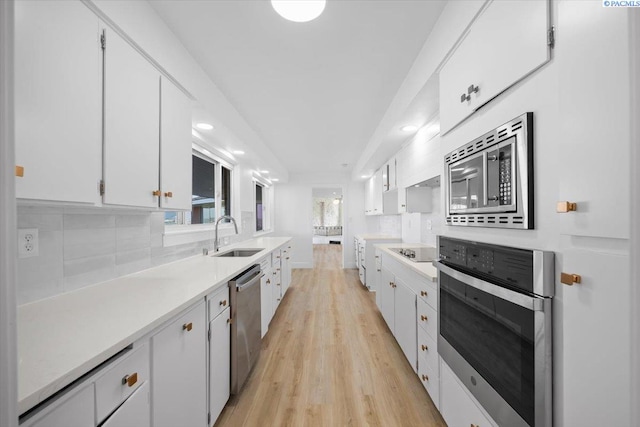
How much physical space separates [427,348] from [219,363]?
1344 millimetres

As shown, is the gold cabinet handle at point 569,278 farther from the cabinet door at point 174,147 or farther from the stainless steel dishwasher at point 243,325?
the cabinet door at point 174,147

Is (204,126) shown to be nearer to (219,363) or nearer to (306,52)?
(306,52)

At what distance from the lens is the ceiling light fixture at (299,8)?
4.26 ft

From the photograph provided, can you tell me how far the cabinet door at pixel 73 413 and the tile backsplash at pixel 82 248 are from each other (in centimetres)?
74

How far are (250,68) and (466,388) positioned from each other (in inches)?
98.6

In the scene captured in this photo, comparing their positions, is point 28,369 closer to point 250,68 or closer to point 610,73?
point 610,73

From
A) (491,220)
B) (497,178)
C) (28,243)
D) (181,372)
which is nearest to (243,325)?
(181,372)

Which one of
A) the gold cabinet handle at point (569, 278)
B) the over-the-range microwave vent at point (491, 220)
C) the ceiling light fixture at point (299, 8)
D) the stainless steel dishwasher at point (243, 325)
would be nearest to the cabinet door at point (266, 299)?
the stainless steel dishwasher at point (243, 325)

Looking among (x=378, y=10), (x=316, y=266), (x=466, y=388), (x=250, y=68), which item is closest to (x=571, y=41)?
(x=378, y=10)

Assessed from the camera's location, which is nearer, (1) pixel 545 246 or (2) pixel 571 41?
(2) pixel 571 41

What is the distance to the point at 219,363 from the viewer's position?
157cm

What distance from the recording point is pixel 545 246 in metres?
0.84

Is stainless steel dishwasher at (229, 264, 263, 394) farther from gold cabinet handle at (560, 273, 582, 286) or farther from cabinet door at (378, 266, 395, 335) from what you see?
gold cabinet handle at (560, 273, 582, 286)

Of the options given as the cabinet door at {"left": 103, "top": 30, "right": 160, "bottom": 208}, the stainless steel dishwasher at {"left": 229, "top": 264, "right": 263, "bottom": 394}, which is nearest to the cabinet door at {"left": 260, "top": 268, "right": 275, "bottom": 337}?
the stainless steel dishwasher at {"left": 229, "top": 264, "right": 263, "bottom": 394}
